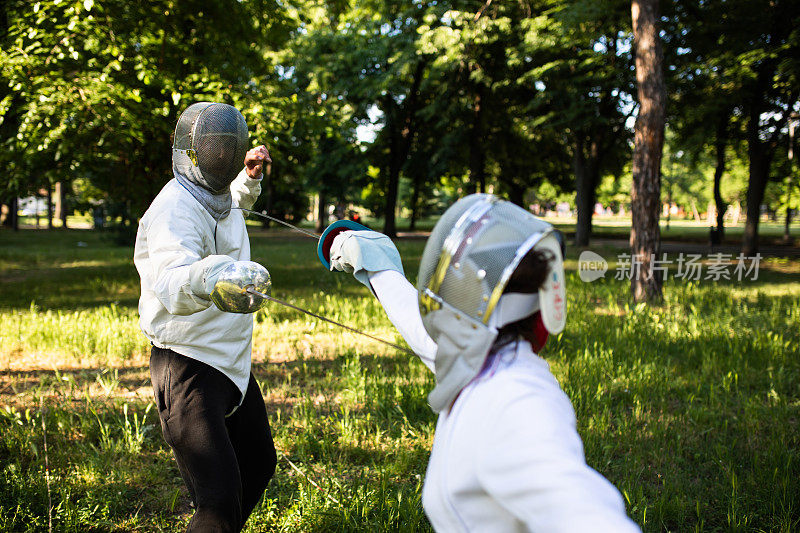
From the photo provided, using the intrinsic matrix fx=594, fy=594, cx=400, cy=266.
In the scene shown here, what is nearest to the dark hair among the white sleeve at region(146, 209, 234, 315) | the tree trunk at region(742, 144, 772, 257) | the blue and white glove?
the blue and white glove

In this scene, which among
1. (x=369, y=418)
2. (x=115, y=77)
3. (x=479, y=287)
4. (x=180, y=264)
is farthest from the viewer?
(x=115, y=77)

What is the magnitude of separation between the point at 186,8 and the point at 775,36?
1384cm

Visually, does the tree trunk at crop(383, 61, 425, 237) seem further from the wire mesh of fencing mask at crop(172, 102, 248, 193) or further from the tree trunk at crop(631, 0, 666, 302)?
the wire mesh of fencing mask at crop(172, 102, 248, 193)

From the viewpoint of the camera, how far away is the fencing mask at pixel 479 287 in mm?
1225

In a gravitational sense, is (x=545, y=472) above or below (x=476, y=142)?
below

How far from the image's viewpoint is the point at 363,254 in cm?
181

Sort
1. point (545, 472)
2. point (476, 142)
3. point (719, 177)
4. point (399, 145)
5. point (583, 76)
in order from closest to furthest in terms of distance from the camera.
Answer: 1. point (545, 472)
2. point (583, 76)
3. point (476, 142)
4. point (719, 177)
5. point (399, 145)

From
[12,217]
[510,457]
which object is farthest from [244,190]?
[12,217]

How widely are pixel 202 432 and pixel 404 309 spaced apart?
950mm

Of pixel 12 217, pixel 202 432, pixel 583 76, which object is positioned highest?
pixel 583 76

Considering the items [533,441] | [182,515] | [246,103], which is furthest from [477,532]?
[246,103]

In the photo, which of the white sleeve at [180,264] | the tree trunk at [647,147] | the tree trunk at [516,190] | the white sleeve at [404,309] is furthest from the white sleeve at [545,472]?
the tree trunk at [516,190]

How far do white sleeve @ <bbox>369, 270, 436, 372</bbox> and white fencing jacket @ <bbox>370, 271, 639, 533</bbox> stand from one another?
31 cm

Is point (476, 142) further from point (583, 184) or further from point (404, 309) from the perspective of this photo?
point (404, 309)
